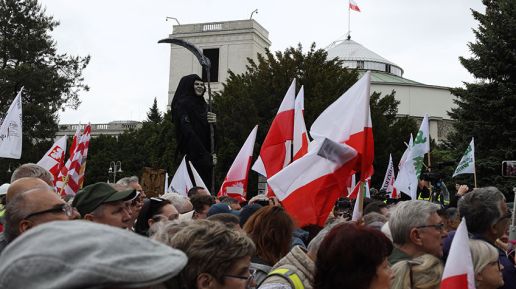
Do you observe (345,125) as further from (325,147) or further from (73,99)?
(73,99)

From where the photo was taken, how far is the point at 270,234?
13.8ft

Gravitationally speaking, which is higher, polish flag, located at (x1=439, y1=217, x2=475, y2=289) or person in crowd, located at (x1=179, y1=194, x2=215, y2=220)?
polish flag, located at (x1=439, y1=217, x2=475, y2=289)

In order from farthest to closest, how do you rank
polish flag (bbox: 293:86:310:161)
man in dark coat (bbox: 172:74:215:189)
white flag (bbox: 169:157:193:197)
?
1. man in dark coat (bbox: 172:74:215:189)
2. white flag (bbox: 169:157:193:197)
3. polish flag (bbox: 293:86:310:161)

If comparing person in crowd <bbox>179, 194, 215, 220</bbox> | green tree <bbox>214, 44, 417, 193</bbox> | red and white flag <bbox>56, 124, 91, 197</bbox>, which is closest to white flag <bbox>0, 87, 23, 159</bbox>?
red and white flag <bbox>56, 124, 91, 197</bbox>

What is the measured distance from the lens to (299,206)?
19.6 feet

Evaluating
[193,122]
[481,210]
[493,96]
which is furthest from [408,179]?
[493,96]

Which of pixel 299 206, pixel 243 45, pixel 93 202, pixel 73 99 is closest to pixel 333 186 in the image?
pixel 299 206

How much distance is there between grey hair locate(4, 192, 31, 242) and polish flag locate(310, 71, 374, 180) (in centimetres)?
321

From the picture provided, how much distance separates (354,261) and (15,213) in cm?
183

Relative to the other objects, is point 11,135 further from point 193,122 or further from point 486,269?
point 486,269

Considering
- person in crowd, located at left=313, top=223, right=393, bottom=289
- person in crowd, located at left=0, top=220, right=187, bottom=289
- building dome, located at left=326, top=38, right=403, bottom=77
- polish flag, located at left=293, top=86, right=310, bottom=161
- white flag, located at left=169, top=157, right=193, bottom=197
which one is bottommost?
white flag, located at left=169, top=157, right=193, bottom=197

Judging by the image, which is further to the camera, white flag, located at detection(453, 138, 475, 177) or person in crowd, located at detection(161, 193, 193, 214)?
white flag, located at detection(453, 138, 475, 177)

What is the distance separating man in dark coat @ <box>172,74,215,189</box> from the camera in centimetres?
1158

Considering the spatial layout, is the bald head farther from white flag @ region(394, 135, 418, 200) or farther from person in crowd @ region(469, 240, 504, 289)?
white flag @ region(394, 135, 418, 200)
